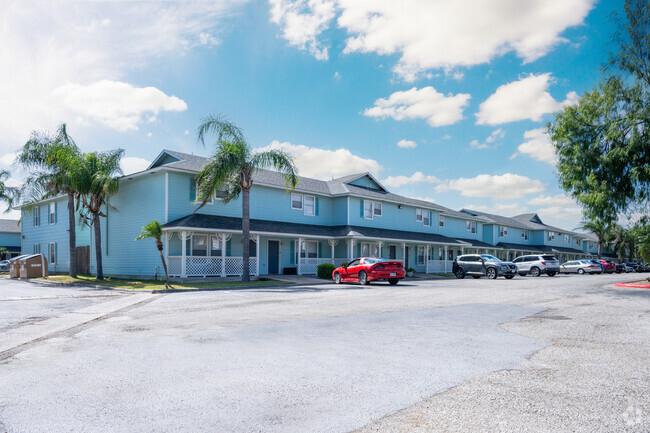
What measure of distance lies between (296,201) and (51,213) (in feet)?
64.1

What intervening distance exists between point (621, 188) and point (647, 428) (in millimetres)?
21113

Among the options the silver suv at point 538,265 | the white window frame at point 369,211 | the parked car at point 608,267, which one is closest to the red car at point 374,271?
the white window frame at point 369,211

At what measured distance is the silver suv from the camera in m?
39.5

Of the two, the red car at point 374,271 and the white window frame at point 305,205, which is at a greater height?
the white window frame at point 305,205

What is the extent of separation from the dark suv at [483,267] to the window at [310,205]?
11.3 m

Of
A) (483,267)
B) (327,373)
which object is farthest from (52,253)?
(327,373)

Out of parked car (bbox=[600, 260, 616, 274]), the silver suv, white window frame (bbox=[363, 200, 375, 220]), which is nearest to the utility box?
white window frame (bbox=[363, 200, 375, 220])

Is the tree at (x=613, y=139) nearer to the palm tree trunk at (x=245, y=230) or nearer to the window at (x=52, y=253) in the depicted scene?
the palm tree trunk at (x=245, y=230)

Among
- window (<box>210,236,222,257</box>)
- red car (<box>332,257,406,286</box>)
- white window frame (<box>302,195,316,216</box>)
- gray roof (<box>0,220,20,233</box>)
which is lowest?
red car (<box>332,257,406,286</box>)

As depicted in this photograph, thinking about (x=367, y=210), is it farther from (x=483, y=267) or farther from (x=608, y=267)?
(x=608, y=267)

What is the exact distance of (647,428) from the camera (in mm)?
4285

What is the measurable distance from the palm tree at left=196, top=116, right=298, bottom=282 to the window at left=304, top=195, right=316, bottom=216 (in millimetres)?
8398

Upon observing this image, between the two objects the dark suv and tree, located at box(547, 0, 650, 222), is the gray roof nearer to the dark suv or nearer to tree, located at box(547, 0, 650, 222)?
the dark suv

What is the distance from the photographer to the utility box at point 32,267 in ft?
104
